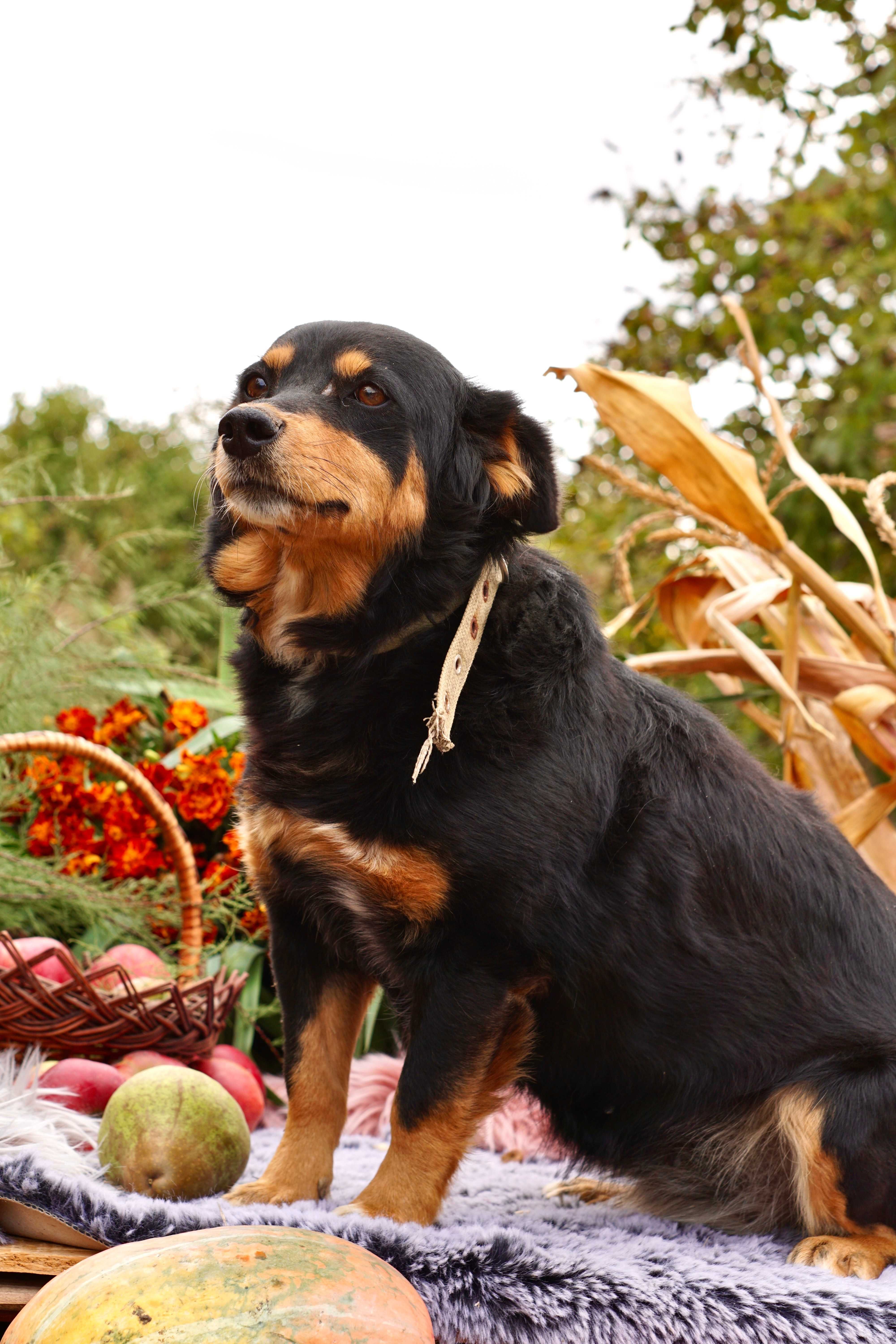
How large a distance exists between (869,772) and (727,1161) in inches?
85.6

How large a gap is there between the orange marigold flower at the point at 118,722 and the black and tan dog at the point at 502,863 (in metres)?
1.60

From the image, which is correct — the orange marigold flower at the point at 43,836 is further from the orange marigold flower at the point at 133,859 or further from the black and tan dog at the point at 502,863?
the black and tan dog at the point at 502,863

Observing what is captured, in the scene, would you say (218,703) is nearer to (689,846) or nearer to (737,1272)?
(689,846)

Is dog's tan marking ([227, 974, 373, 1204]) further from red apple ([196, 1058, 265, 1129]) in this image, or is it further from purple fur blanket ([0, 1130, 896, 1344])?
red apple ([196, 1058, 265, 1129])

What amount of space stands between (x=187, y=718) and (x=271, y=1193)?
6.39 feet

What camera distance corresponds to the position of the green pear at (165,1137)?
2.08m

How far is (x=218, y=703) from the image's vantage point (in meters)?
4.26

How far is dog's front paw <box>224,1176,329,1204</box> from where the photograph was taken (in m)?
2.06

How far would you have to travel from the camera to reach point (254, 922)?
349cm

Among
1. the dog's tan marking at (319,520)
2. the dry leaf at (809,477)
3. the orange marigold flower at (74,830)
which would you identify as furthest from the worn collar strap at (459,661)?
the orange marigold flower at (74,830)

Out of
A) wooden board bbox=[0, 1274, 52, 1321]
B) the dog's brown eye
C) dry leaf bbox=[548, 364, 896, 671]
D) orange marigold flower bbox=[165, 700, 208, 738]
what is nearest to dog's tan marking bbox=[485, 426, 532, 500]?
the dog's brown eye

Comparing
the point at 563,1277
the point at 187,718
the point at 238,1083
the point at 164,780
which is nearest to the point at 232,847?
the point at 164,780

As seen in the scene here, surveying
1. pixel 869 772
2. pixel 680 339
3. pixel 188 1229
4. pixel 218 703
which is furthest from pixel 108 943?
pixel 680 339

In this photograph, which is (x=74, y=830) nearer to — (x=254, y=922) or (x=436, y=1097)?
(x=254, y=922)
